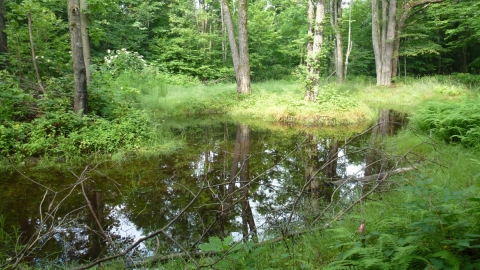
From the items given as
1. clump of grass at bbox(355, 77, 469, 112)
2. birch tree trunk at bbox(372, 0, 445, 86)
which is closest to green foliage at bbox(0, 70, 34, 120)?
clump of grass at bbox(355, 77, 469, 112)

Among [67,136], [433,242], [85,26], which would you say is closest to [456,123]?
[433,242]

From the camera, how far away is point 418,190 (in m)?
1.97

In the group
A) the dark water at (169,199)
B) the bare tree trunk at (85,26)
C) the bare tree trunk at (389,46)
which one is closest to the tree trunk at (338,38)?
the bare tree trunk at (389,46)

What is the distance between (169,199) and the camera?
4418mm

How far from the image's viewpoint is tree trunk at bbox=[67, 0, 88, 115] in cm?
667

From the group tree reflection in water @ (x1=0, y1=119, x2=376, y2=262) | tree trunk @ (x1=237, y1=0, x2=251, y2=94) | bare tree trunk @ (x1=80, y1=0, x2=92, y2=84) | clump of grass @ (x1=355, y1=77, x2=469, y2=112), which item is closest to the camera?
tree reflection in water @ (x1=0, y1=119, x2=376, y2=262)

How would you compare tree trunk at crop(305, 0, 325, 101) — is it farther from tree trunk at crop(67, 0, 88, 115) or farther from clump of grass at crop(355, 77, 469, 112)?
tree trunk at crop(67, 0, 88, 115)

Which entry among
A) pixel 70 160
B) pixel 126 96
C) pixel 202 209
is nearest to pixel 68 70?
pixel 126 96

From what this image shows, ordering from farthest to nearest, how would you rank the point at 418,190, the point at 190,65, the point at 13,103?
the point at 190,65 → the point at 13,103 → the point at 418,190

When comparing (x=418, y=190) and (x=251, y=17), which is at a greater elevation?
(x=251, y=17)

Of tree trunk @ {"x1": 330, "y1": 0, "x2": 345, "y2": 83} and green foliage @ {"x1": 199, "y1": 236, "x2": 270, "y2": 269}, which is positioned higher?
tree trunk @ {"x1": 330, "y1": 0, "x2": 345, "y2": 83}

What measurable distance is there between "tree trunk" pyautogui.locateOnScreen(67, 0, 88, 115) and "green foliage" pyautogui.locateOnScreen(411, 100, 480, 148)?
7.03 metres

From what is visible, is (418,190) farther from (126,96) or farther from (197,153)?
(126,96)

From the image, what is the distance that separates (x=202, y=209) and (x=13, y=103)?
5118 millimetres
